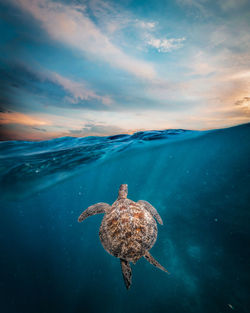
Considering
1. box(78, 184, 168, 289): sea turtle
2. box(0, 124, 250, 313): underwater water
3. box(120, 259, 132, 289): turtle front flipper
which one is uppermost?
box(78, 184, 168, 289): sea turtle

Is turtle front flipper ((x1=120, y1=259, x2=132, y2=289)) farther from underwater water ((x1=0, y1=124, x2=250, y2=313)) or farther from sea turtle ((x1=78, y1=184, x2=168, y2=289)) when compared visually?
underwater water ((x1=0, y1=124, x2=250, y2=313))

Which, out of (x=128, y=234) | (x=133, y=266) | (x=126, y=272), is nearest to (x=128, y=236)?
(x=128, y=234)

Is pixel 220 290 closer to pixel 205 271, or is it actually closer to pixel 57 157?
pixel 205 271

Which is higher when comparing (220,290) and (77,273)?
(220,290)

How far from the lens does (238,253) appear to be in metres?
10.7

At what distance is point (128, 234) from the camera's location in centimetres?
407

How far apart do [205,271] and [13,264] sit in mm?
20962

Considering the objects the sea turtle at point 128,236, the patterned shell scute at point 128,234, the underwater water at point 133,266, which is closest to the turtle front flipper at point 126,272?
the sea turtle at point 128,236

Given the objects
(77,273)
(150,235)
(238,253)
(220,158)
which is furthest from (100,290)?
(220,158)

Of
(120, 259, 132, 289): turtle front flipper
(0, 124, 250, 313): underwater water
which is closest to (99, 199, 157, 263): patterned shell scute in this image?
(120, 259, 132, 289): turtle front flipper

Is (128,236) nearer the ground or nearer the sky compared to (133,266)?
nearer the sky

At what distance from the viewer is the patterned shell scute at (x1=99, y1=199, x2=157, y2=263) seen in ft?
13.0

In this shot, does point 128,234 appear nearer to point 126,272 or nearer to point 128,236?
point 128,236

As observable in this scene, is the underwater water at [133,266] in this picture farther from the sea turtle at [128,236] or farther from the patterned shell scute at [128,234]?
the patterned shell scute at [128,234]
